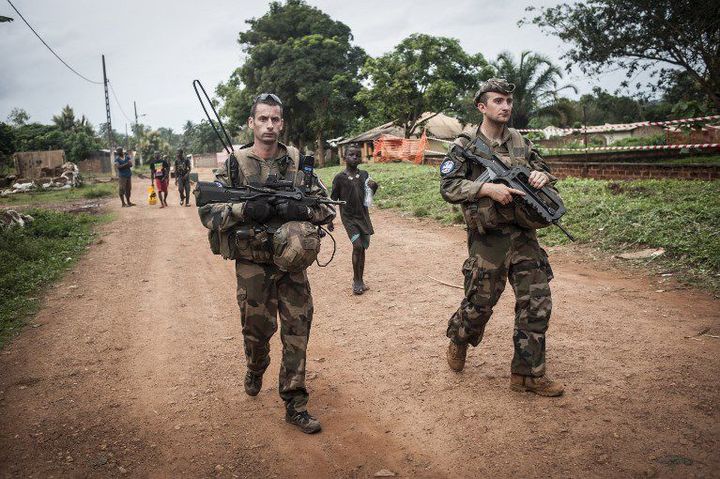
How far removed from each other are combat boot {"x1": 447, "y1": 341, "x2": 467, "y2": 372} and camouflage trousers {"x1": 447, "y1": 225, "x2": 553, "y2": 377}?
38 centimetres

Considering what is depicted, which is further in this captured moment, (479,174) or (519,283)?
(479,174)

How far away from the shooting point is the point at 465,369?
418 centimetres

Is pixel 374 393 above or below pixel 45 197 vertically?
below

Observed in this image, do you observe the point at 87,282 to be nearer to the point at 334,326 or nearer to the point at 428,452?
the point at 334,326

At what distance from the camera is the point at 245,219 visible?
335 cm

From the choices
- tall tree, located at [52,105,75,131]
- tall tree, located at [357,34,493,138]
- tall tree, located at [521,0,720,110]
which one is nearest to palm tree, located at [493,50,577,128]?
tall tree, located at [357,34,493,138]

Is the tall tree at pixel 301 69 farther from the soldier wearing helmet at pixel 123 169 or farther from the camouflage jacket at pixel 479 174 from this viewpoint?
the camouflage jacket at pixel 479 174

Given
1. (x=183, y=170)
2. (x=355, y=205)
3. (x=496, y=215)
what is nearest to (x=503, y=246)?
(x=496, y=215)

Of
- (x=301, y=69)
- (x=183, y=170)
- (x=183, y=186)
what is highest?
(x=301, y=69)

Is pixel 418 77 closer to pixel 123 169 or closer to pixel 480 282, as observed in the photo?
pixel 123 169

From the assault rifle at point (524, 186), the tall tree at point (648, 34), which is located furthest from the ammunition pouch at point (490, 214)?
the tall tree at point (648, 34)

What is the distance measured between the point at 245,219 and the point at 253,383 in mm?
1291

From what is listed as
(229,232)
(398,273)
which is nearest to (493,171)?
(229,232)

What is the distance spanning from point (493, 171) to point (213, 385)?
2745 millimetres
